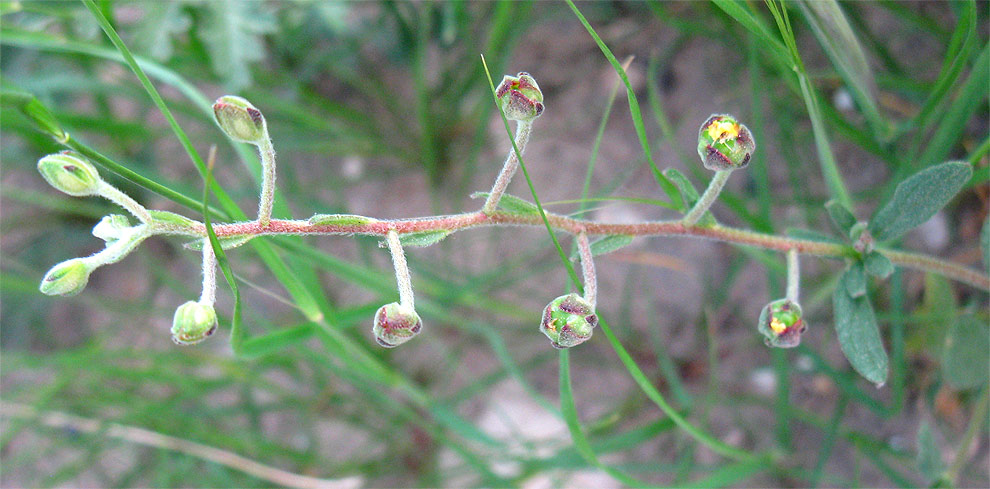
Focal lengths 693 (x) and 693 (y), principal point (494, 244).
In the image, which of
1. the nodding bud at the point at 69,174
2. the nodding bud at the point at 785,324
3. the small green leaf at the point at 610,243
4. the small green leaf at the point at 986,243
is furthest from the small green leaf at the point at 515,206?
the small green leaf at the point at 986,243

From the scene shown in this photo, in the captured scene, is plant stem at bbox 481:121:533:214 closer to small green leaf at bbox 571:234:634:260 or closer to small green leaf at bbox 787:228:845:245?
small green leaf at bbox 571:234:634:260

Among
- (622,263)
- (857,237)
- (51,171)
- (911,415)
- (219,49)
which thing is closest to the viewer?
(51,171)

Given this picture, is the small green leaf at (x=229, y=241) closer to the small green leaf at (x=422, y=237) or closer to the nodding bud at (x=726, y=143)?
the small green leaf at (x=422, y=237)

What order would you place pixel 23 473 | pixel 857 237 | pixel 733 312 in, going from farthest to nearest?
pixel 23 473 → pixel 733 312 → pixel 857 237

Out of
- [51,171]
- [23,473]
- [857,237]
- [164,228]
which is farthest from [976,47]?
[23,473]

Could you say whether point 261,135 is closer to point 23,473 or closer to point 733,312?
point 733,312

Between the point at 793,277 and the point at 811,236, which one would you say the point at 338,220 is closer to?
the point at 793,277

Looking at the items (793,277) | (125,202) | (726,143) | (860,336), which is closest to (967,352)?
(860,336)
